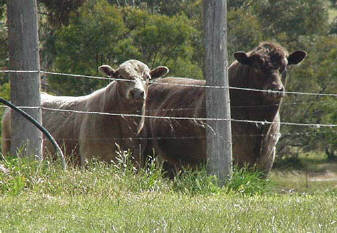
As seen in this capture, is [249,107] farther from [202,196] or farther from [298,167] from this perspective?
[298,167]

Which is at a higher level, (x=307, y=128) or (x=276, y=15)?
(x=276, y=15)

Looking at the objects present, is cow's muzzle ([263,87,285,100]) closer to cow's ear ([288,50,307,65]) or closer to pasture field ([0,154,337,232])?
cow's ear ([288,50,307,65])

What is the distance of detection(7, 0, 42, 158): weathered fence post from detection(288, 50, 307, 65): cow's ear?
4834mm

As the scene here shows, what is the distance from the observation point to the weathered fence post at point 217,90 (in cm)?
1112

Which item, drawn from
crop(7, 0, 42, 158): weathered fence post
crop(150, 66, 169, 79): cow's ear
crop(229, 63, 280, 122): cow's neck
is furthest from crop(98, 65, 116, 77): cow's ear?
crop(7, 0, 42, 158): weathered fence post

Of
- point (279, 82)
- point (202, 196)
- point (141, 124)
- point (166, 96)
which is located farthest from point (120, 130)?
point (202, 196)

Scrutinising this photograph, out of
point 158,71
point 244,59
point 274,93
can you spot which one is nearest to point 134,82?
point 158,71

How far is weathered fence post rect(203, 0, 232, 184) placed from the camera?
1112 centimetres

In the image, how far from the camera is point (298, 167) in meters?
39.8

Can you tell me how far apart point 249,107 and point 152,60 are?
1849cm

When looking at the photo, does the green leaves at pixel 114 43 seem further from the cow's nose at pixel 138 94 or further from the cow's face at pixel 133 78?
the cow's nose at pixel 138 94

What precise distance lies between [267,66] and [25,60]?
164 inches

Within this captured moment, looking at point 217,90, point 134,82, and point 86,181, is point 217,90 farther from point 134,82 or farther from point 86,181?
point 86,181

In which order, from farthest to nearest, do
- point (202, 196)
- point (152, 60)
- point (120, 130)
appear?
point (152, 60) < point (120, 130) < point (202, 196)
